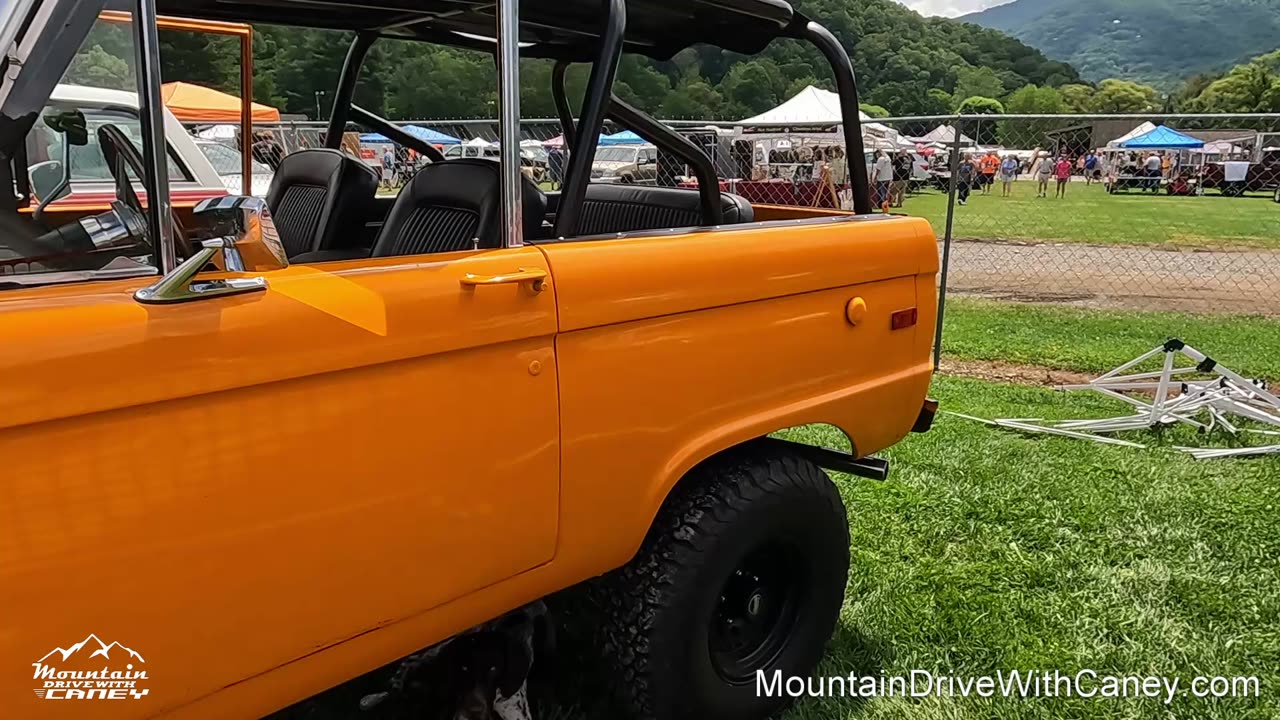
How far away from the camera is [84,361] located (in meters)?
1.38

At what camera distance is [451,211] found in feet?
8.91

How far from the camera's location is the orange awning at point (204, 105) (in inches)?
121

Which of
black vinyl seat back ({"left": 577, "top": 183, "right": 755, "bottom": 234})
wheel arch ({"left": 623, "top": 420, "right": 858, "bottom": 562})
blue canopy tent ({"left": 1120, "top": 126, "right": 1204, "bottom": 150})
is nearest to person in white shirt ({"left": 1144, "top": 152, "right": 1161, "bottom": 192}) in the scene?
blue canopy tent ({"left": 1120, "top": 126, "right": 1204, "bottom": 150})

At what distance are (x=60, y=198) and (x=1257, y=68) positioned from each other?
377 feet

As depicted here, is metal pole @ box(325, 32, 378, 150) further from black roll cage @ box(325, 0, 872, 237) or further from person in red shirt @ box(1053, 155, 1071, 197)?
person in red shirt @ box(1053, 155, 1071, 197)

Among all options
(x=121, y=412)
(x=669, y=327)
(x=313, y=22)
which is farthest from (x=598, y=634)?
(x=313, y=22)

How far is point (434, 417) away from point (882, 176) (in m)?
15.4

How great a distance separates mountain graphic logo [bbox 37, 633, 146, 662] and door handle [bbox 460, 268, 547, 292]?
0.88 m

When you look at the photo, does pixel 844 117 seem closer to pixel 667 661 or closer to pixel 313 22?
pixel 667 661

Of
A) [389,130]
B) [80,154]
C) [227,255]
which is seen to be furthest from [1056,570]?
[80,154]

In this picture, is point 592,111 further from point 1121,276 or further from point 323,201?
point 1121,276

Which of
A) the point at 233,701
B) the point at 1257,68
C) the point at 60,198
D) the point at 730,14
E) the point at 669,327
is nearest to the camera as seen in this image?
the point at 233,701

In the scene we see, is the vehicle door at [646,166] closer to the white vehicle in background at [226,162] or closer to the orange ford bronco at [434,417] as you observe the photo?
the white vehicle in background at [226,162]

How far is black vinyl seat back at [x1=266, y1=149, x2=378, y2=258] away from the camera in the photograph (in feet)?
12.7
